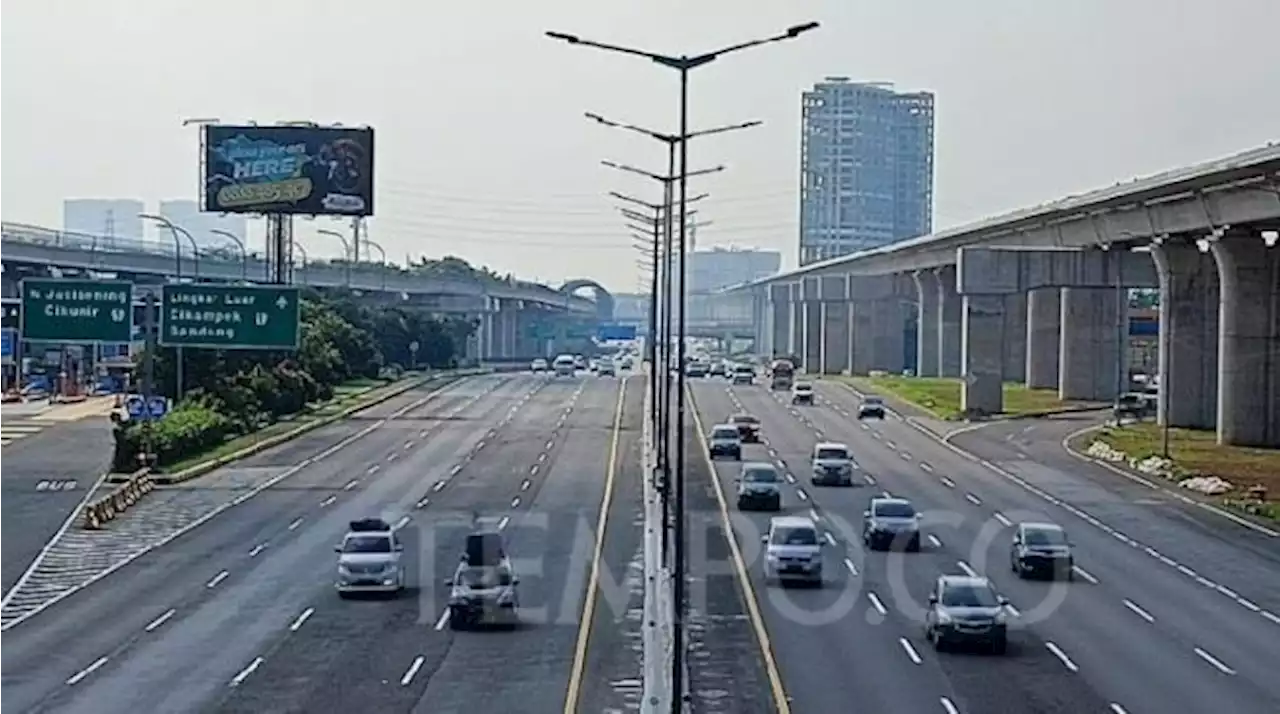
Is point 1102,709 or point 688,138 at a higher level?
point 688,138

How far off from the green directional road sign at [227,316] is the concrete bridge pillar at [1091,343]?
6166 cm

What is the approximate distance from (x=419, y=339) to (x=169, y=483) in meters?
100

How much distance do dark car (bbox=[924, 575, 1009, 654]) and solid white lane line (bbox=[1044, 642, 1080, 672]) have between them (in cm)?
77

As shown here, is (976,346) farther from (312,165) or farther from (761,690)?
(761,690)

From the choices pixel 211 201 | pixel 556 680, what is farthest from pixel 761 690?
pixel 211 201

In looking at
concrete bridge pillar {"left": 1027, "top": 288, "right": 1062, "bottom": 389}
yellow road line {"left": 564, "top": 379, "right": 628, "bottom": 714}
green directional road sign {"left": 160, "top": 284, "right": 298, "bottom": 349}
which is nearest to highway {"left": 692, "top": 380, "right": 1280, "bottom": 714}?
yellow road line {"left": 564, "top": 379, "right": 628, "bottom": 714}

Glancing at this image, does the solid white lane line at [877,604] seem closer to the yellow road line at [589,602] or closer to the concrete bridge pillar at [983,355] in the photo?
the yellow road line at [589,602]

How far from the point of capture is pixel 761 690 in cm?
3384

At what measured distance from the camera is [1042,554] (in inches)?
1969

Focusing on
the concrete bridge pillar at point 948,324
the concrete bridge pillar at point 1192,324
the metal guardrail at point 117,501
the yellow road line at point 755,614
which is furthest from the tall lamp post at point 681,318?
the concrete bridge pillar at point 948,324

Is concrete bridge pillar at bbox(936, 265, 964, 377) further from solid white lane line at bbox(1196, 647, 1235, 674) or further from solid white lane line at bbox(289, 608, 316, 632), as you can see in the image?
solid white lane line at bbox(1196, 647, 1235, 674)

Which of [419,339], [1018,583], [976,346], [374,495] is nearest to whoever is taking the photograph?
[1018,583]

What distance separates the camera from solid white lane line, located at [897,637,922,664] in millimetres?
37562

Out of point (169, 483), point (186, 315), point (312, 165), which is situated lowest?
point (169, 483)
